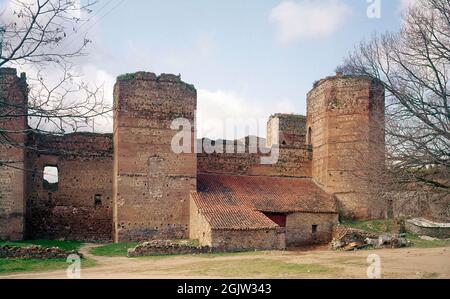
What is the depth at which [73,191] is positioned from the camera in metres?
27.9

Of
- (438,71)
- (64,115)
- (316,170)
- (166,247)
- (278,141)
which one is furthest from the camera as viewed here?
(278,141)

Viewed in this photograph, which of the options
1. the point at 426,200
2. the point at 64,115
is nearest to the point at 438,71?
the point at 426,200

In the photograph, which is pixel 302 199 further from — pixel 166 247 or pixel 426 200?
pixel 426 200

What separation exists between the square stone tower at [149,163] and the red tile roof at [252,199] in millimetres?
1425

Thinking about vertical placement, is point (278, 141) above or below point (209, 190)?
above

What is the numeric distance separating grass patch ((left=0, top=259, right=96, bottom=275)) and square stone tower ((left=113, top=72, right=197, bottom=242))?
6208 millimetres

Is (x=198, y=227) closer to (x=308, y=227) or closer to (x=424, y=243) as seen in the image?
(x=308, y=227)

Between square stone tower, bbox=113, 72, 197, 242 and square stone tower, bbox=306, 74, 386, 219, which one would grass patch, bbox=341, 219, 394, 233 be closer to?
square stone tower, bbox=306, 74, 386, 219

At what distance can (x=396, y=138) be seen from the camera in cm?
1502

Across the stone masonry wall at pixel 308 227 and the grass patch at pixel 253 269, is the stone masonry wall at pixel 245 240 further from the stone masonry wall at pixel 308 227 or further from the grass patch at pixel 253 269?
the stone masonry wall at pixel 308 227

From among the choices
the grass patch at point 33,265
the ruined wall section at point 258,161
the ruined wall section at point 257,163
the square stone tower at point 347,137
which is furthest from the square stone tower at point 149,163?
the square stone tower at point 347,137

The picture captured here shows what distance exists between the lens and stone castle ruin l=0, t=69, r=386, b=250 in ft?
82.3

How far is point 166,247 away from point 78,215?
835cm

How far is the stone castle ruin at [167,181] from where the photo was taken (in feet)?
82.3
